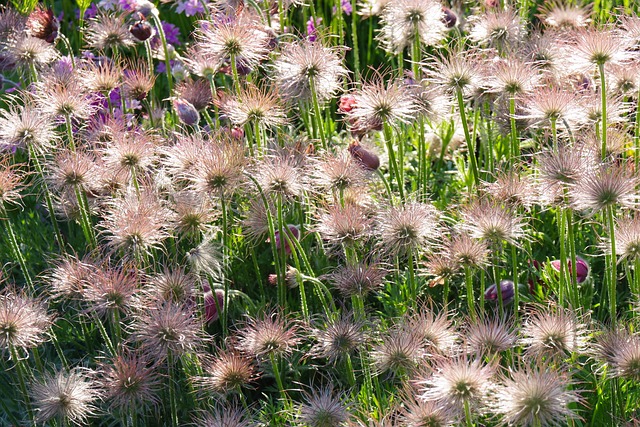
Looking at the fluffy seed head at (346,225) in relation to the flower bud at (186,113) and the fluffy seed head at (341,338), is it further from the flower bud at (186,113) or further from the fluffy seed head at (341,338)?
the flower bud at (186,113)

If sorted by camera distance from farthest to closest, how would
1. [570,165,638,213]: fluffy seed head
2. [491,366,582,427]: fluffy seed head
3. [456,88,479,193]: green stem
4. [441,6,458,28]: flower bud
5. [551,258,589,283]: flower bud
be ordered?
1. [441,6,458,28]: flower bud
2. [456,88,479,193]: green stem
3. [551,258,589,283]: flower bud
4. [570,165,638,213]: fluffy seed head
5. [491,366,582,427]: fluffy seed head

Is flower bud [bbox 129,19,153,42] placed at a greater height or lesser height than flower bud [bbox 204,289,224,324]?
greater

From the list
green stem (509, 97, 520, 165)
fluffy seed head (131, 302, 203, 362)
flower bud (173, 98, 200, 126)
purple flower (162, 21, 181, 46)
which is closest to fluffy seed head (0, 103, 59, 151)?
flower bud (173, 98, 200, 126)

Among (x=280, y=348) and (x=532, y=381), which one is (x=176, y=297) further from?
(x=532, y=381)

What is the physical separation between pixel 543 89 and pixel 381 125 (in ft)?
1.78

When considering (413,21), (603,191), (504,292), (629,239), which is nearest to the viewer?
(603,191)

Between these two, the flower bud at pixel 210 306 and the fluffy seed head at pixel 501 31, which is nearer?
the flower bud at pixel 210 306

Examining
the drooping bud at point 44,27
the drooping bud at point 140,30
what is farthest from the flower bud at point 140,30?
the drooping bud at point 44,27

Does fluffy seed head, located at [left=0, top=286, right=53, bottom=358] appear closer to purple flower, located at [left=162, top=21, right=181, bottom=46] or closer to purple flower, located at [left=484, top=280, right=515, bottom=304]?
purple flower, located at [left=484, top=280, right=515, bottom=304]

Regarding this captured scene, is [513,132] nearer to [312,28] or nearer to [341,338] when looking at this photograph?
[341,338]

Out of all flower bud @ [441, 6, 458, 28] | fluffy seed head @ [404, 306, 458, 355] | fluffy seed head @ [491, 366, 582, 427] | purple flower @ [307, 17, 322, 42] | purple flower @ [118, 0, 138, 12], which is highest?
purple flower @ [118, 0, 138, 12]

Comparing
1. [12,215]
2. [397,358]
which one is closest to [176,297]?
[397,358]

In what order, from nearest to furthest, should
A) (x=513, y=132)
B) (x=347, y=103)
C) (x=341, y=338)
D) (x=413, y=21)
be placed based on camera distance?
1. (x=341, y=338)
2. (x=513, y=132)
3. (x=347, y=103)
4. (x=413, y=21)

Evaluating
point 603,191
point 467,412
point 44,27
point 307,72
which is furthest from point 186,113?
point 467,412
